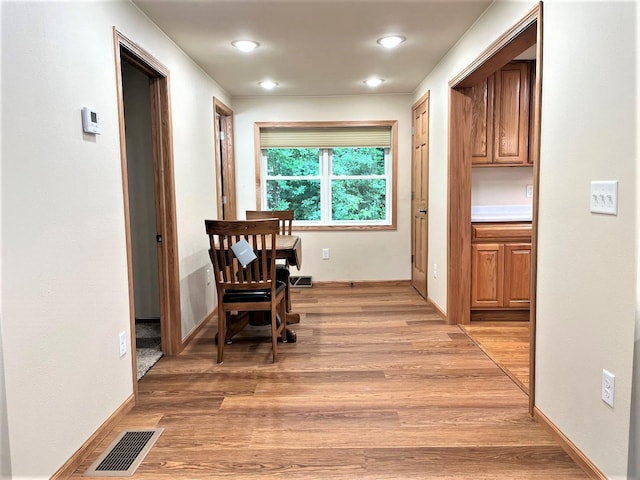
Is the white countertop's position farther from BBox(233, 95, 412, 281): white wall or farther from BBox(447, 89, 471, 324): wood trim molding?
BBox(233, 95, 412, 281): white wall

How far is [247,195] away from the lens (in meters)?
5.43

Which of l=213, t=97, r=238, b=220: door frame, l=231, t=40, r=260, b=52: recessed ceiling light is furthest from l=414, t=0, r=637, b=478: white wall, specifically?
l=213, t=97, r=238, b=220: door frame

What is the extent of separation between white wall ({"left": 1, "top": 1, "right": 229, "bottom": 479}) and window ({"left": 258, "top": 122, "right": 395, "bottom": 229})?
9.44ft

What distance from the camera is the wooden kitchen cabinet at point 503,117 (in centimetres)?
384

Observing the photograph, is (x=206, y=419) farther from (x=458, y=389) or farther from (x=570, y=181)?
(x=570, y=181)

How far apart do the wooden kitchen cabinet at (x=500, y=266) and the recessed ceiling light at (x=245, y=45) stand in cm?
237

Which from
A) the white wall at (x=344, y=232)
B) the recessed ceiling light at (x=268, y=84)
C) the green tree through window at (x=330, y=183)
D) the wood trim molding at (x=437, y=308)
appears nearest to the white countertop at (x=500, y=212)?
the wood trim molding at (x=437, y=308)

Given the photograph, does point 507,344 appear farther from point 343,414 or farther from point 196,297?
point 196,297

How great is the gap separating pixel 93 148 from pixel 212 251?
Result: 1.09m

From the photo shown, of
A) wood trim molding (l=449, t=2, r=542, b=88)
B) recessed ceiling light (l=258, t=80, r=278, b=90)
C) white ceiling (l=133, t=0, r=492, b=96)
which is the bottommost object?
wood trim molding (l=449, t=2, r=542, b=88)

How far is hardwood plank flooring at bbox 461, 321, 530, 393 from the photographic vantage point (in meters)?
2.84

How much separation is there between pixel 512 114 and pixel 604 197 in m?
2.54

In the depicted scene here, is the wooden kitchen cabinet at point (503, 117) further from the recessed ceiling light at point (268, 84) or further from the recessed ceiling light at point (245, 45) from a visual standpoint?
the recessed ceiling light at point (268, 84)

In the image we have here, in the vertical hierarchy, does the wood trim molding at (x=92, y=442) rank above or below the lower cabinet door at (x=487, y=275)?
below
